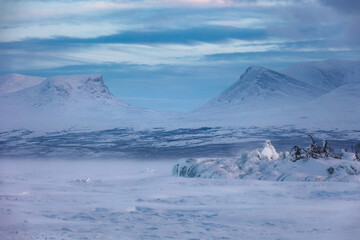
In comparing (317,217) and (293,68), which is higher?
(293,68)

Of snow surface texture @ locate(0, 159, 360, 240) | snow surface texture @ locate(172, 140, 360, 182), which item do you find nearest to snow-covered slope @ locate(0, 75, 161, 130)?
snow surface texture @ locate(172, 140, 360, 182)

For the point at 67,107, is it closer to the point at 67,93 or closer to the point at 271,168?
the point at 67,93

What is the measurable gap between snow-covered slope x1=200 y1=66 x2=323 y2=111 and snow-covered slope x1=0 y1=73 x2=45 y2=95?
47.0 meters

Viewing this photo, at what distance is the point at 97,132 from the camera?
297 feet

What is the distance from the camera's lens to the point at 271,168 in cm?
1597

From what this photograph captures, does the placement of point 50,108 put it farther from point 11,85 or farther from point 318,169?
point 318,169

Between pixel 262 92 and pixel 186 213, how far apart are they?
132 m

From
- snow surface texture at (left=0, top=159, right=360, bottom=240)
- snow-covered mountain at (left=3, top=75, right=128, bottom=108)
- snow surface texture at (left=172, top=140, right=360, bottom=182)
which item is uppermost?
snow-covered mountain at (left=3, top=75, right=128, bottom=108)

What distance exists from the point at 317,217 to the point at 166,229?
2.40m

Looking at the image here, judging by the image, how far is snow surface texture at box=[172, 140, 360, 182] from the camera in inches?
577

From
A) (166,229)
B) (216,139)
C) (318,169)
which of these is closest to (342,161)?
(318,169)

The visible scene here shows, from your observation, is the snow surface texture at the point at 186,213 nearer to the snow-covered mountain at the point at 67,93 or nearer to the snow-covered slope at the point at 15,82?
the snow-covered mountain at the point at 67,93

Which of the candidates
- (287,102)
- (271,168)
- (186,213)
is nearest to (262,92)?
(287,102)

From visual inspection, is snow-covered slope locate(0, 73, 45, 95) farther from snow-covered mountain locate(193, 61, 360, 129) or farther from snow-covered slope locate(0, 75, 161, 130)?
snow-covered mountain locate(193, 61, 360, 129)
